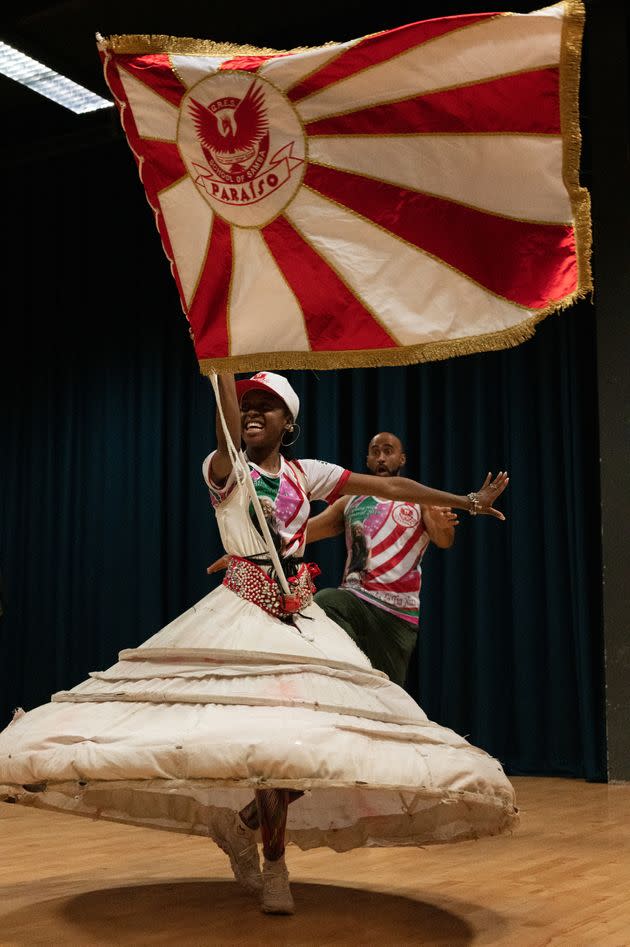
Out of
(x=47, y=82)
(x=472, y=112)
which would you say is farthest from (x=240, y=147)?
(x=47, y=82)

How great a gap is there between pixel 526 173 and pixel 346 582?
276cm

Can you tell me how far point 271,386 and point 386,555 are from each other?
205 cm

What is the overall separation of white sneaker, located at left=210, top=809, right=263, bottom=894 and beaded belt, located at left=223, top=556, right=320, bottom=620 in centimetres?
59

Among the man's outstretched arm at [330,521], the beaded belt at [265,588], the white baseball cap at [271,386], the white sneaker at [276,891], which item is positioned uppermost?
the white baseball cap at [271,386]

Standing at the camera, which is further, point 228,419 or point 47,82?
point 47,82

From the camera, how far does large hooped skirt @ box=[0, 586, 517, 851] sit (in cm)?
231

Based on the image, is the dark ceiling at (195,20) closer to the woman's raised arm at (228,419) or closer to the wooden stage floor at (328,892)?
the woman's raised arm at (228,419)

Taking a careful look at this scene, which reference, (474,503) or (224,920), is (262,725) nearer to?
(224,920)

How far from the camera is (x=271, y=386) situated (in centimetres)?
315

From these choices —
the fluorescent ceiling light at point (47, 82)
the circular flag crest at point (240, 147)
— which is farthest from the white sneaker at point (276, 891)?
the fluorescent ceiling light at point (47, 82)

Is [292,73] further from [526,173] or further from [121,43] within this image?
[526,173]

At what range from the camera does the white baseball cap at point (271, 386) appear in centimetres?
315

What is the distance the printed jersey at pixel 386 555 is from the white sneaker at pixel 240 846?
6.86 ft

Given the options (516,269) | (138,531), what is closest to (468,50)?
(516,269)
